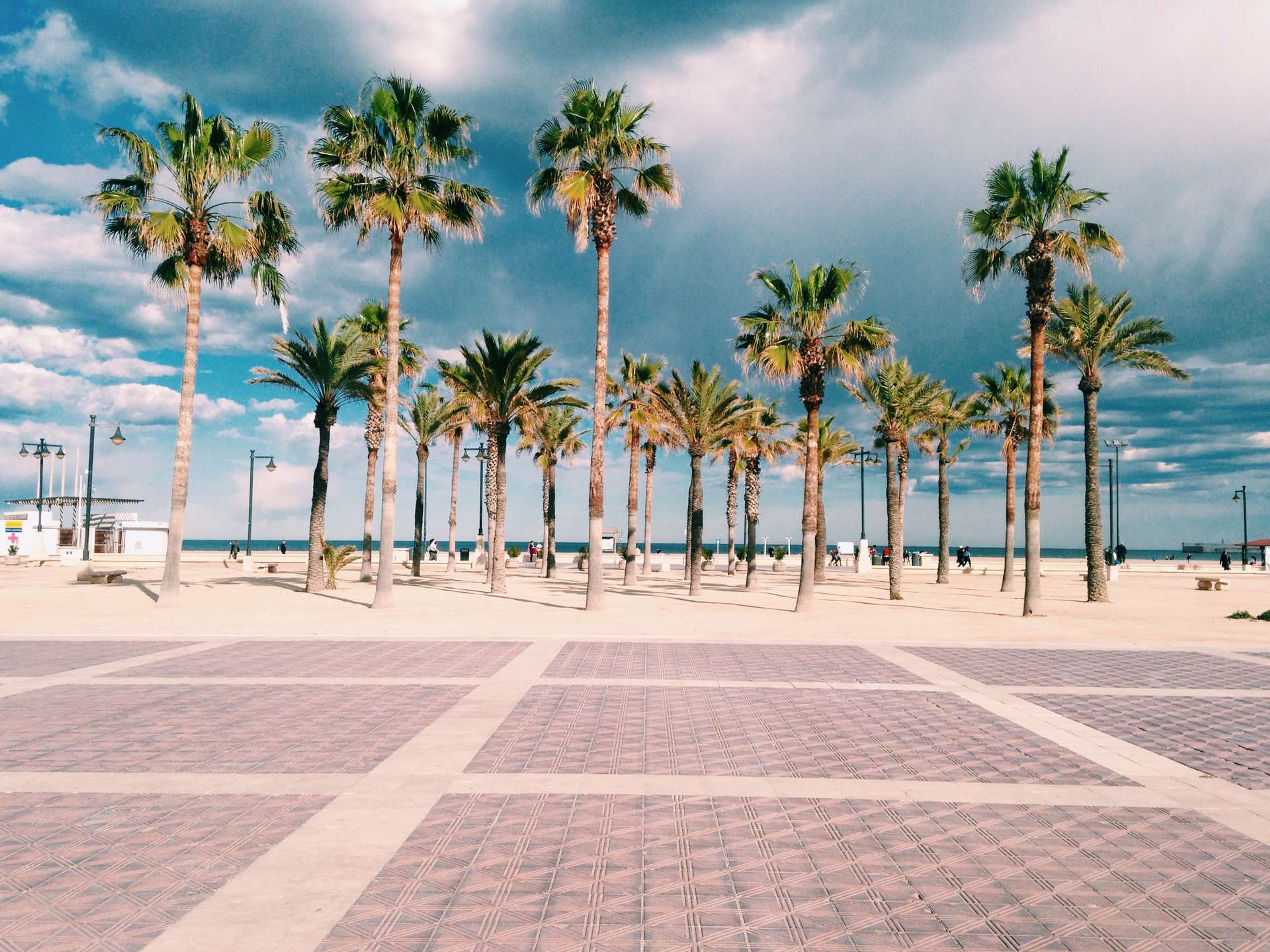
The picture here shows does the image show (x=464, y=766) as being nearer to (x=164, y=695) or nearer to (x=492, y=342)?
(x=164, y=695)

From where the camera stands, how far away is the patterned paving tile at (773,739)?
6.52 m

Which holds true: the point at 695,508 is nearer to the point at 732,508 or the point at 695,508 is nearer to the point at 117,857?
the point at 732,508

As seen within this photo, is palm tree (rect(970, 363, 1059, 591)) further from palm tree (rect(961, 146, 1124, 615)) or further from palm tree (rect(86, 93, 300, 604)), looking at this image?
palm tree (rect(86, 93, 300, 604))

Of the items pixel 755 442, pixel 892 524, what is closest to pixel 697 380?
pixel 755 442

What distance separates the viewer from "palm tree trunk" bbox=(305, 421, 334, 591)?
27344mm

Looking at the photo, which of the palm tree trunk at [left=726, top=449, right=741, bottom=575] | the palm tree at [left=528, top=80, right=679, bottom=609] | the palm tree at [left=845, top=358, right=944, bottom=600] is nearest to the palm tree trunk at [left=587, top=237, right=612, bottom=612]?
the palm tree at [left=528, top=80, right=679, bottom=609]

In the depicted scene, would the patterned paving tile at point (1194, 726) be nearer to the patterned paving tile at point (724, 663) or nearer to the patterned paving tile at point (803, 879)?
the patterned paving tile at point (803, 879)

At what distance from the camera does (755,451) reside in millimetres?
33781

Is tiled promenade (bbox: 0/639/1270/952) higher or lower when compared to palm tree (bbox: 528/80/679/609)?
lower

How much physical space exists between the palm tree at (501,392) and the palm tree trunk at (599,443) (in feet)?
14.8

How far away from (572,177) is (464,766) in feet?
60.5

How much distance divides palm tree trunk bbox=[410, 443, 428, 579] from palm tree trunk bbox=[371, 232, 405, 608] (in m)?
15.7

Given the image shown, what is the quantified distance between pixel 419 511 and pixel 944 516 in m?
25.7

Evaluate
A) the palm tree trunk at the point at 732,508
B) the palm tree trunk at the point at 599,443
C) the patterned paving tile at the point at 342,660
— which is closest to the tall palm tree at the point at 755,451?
the palm tree trunk at the point at 732,508
